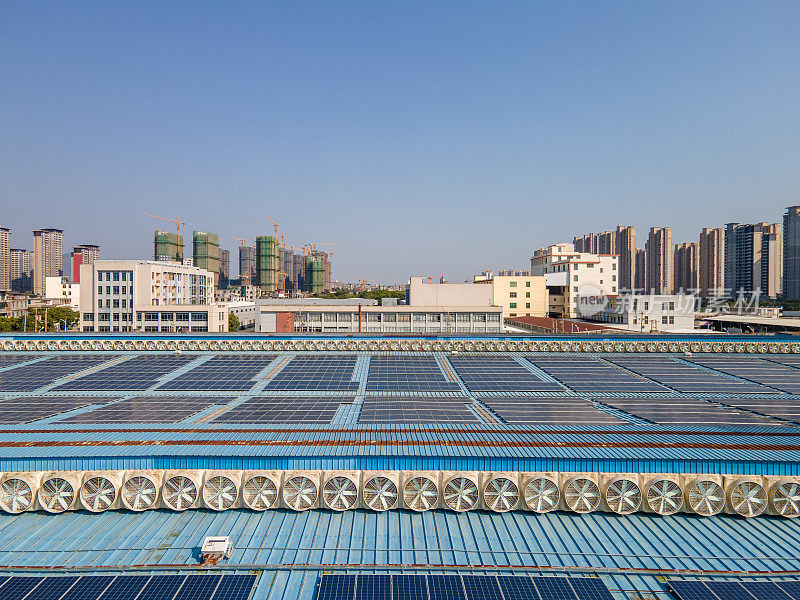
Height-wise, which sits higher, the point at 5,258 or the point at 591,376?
the point at 5,258

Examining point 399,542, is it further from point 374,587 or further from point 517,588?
point 517,588

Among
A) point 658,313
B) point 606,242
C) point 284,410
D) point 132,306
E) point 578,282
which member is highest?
point 606,242

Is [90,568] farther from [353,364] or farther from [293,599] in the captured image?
[353,364]

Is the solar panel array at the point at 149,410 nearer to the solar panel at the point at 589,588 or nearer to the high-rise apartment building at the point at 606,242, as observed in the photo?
the solar panel at the point at 589,588

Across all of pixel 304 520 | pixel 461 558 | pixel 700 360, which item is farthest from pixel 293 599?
pixel 700 360

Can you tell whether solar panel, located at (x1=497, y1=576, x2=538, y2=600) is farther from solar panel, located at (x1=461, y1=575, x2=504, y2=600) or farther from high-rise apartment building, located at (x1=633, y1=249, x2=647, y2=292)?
high-rise apartment building, located at (x1=633, y1=249, x2=647, y2=292)

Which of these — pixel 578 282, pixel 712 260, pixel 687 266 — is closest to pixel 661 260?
pixel 687 266
